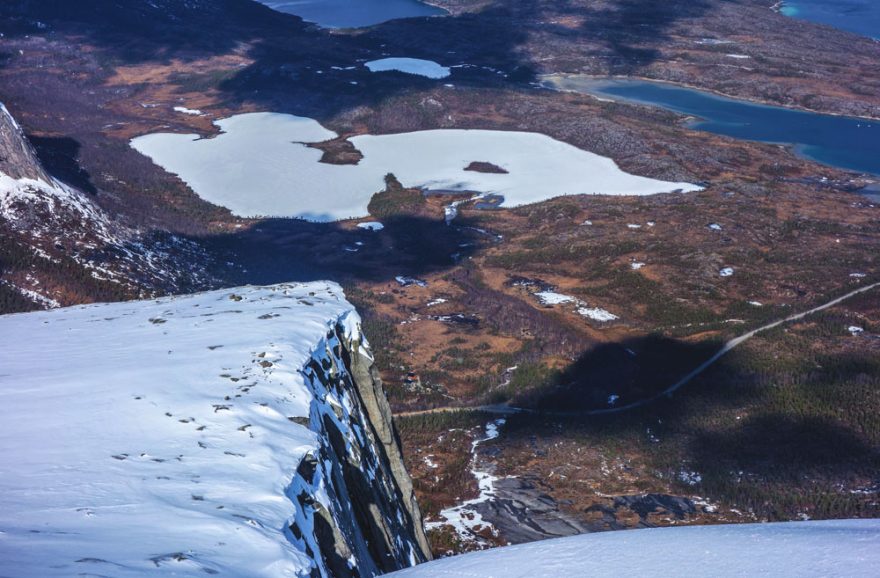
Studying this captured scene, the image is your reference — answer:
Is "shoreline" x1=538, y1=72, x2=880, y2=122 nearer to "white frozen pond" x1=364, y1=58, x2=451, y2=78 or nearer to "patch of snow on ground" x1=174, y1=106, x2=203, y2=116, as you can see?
"white frozen pond" x1=364, y1=58, x2=451, y2=78

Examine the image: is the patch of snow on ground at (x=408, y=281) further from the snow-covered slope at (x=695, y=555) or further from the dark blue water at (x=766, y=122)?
the dark blue water at (x=766, y=122)

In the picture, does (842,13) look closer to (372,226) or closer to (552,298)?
(372,226)

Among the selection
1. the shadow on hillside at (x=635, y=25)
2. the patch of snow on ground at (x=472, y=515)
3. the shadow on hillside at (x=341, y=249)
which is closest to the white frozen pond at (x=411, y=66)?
the shadow on hillside at (x=635, y=25)

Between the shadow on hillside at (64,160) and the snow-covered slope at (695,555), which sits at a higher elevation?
the snow-covered slope at (695,555)

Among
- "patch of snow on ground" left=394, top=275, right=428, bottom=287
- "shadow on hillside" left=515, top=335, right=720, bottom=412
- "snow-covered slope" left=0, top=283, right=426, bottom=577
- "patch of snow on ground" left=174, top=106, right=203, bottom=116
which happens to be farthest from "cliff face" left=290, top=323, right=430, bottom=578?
"patch of snow on ground" left=174, top=106, right=203, bottom=116

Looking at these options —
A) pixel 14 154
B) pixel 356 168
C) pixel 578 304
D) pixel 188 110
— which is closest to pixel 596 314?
pixel 578 304

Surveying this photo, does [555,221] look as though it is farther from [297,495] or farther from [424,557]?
[297,495]
